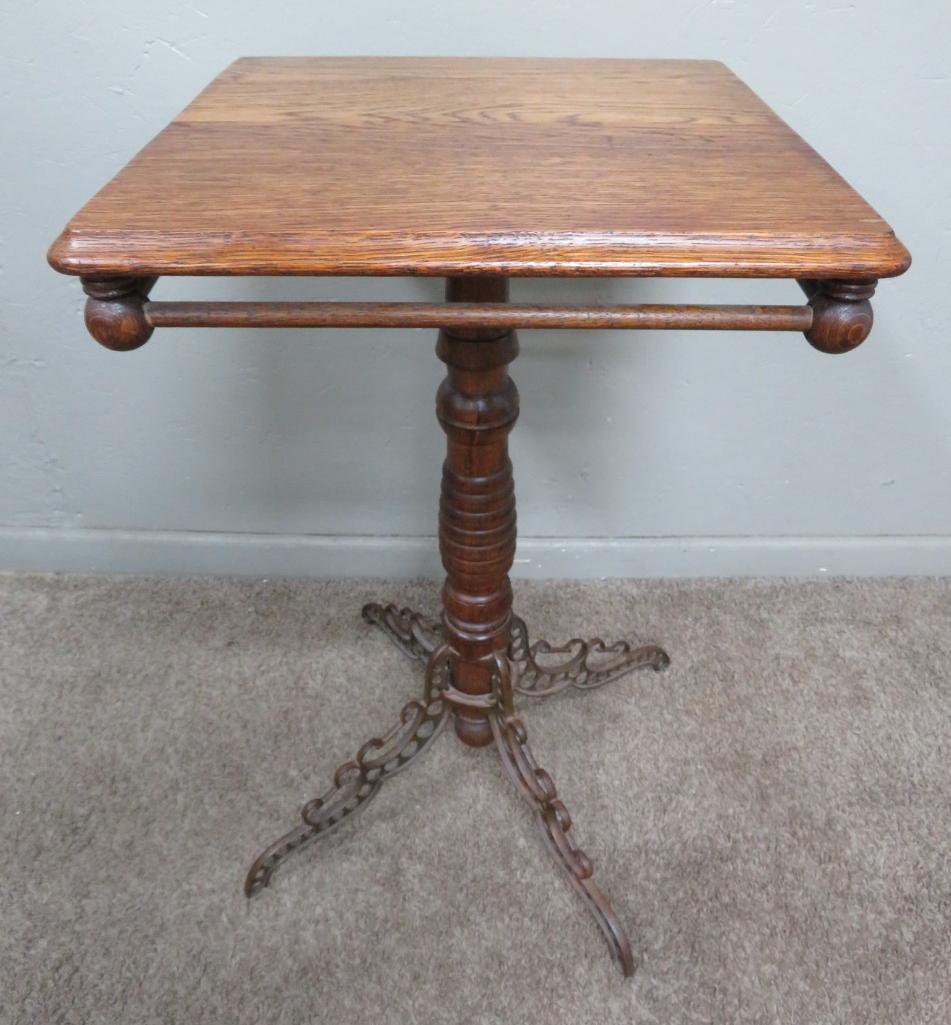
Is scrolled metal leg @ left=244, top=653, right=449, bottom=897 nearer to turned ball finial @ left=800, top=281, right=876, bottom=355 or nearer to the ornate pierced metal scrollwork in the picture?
the ornate pierced metal scrollwork

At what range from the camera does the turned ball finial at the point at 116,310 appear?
24.5 inches

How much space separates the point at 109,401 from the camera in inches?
52.2

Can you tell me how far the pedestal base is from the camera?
3.32ft

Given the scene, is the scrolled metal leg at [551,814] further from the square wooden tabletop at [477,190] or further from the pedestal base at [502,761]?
the square wooden tabletop at [477,190]

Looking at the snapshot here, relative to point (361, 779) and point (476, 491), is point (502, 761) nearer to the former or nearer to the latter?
point (361, 779)

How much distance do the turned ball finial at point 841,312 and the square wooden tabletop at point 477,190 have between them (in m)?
0.03

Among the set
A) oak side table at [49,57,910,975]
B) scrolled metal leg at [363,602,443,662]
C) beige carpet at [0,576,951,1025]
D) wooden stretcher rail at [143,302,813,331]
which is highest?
oak side table at [49,57,910,975]

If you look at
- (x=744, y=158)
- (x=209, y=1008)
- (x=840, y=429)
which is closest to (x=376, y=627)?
(x=209, y=1008)

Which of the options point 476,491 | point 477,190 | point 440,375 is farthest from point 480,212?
point 440,375

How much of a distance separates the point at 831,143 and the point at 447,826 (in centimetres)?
100

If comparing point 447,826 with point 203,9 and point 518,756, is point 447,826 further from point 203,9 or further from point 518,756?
point 203,9

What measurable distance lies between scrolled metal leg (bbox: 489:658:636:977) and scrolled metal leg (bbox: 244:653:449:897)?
0.27 ft

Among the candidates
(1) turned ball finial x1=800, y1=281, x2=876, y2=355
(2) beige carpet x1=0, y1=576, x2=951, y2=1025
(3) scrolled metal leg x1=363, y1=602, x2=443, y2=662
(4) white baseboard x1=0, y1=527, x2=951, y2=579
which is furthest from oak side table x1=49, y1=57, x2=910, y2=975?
(4) white baseboard x1=0, y1=527, x2=951, y2=579

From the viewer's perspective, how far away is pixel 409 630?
1.32 metres
